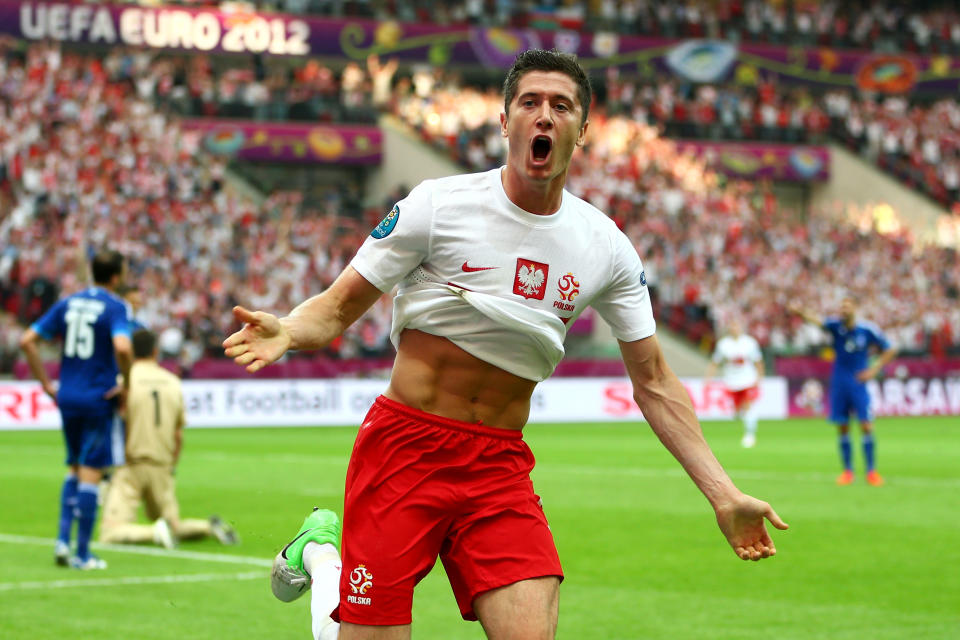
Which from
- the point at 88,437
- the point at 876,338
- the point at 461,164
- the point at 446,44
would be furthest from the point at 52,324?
the point at 446,44

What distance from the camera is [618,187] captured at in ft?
135

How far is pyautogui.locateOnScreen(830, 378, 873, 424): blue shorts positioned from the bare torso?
14.0 meters

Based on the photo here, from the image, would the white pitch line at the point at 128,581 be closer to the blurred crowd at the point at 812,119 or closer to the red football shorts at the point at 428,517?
the red football shorts at the point at 428,517

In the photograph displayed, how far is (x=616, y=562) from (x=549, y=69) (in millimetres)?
7055

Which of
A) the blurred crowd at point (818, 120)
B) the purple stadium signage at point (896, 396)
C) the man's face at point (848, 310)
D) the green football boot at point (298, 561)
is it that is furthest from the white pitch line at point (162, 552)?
the blurred crowd at point (818, 120)

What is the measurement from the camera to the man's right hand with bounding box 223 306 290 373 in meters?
4.39

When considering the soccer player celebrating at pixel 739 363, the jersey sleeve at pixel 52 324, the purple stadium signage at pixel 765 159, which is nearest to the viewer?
the jersey sleeve at pixel 52 324

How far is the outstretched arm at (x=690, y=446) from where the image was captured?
5176 millimetres

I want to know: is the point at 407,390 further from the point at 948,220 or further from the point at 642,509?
the point at 948,220

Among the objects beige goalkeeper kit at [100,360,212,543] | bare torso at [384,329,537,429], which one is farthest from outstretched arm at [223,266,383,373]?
beige goalkeeper kit at [100,360,212,543]

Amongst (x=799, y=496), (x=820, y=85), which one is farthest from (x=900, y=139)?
→ (x=799, y=496)

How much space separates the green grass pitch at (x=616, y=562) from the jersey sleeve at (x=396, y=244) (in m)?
4.04

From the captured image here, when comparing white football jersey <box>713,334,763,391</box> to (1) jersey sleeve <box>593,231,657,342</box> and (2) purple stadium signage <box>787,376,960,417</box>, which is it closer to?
(2) purple stadium signage <box>787,376,960,417</box>

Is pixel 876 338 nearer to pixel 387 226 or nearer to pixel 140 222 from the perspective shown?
pixel 387 226
